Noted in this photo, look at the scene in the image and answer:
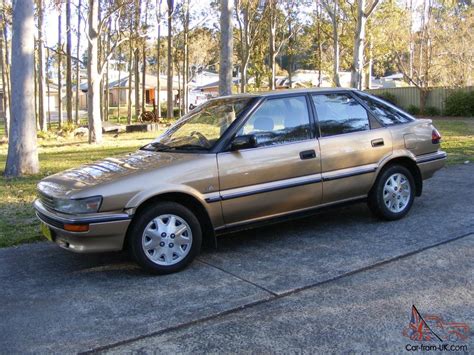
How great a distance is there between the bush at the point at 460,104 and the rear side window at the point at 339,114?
23.4m

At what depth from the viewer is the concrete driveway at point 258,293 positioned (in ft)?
11.5

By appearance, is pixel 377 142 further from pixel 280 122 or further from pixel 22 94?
pixel 22 94

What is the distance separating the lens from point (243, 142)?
508 cm

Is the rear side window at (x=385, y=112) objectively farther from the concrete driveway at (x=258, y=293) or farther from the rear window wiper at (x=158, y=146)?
the rear window wiper at (x=158, y=146)

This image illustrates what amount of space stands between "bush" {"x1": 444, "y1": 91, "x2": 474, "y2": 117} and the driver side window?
79.1 ft

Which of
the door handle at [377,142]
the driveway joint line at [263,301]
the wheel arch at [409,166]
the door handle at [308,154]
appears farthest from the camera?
the wheel arch at [409,166]

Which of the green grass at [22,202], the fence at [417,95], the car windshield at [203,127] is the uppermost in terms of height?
the fence at [417,95]

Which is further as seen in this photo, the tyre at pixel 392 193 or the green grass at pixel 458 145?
the green grass at pixel 458 145

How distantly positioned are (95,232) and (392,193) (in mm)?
3474

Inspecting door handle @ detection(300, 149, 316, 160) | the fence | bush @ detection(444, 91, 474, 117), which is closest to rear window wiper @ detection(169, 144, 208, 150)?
door handle @ detection(300, 149, 316, 160)

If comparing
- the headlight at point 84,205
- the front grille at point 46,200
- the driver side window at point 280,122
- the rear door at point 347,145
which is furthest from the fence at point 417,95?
the headlight at point 84,205

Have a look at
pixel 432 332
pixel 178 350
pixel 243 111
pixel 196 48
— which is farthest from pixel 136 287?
pixel 196 48

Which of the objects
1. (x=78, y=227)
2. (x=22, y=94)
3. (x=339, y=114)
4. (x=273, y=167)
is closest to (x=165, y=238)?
(x=78, y=227)

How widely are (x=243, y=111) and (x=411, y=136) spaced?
2270mm
